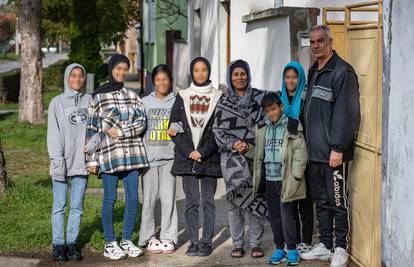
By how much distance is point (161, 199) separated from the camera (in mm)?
6891

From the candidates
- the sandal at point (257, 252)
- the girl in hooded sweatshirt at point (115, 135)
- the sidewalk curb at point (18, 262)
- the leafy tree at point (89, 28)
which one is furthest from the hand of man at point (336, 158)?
the leafy tree at point (89, 28)

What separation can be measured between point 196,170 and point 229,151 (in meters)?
0.34

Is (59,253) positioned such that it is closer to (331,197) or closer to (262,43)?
(331,197)

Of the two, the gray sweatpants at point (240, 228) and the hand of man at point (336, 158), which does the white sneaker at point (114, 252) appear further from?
the hand of man at point (336, 158)

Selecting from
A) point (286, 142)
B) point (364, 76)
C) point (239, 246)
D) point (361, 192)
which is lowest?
point (239, 246)


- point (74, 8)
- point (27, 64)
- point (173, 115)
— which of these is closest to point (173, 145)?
point (173, 115)

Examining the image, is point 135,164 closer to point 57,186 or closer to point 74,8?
point 57,186

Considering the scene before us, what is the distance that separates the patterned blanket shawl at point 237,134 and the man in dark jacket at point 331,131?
0.52 metres

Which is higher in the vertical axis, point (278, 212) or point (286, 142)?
point (286, 142)

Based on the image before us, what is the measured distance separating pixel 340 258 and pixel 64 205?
97.2 inches

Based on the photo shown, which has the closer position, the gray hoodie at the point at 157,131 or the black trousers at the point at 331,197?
the black trousers at the point at 331,197

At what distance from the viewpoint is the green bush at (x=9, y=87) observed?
25.4 m

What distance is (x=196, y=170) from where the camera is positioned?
6.57m

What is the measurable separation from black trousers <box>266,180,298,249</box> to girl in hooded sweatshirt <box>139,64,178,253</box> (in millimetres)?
957
